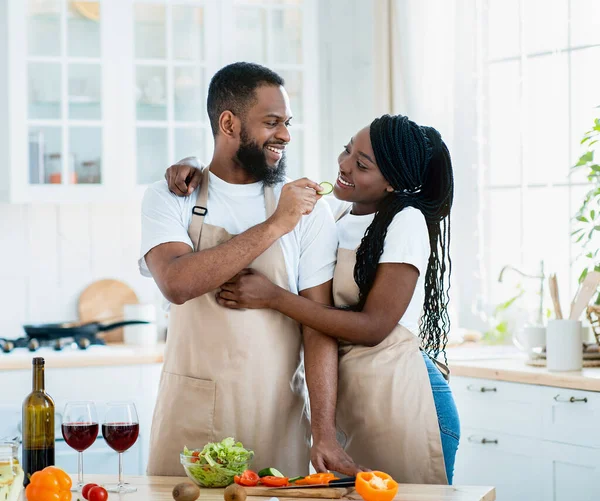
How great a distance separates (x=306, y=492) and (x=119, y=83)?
2725 mm

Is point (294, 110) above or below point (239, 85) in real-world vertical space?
above

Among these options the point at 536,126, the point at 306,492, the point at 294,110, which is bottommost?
the point at 306,492

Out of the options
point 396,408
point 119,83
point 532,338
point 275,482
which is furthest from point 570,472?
point 119,83

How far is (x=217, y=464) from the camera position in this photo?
71.4 inches

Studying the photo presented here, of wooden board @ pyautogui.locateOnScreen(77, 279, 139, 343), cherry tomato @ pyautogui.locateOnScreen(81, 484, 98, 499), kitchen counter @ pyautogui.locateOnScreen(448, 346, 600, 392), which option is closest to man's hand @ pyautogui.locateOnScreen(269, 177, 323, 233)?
cherry tomato @ pyautogui.locateOnScreen(81, 484, 98, 499)

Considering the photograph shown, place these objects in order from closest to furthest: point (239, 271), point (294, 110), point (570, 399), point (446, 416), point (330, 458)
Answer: point (330, 458)
point (239, 271)
point (446, 416)
point (570, 399)
point (294, 110)

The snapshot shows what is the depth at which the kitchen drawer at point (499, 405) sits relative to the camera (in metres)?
3.17

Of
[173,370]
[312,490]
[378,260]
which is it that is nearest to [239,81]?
[378,260]

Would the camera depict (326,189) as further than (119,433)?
Yes

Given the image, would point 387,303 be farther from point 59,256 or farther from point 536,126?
point 59,256

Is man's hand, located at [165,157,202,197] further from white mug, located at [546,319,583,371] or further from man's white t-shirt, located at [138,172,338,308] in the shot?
white mug, located at [546,319,583,371]

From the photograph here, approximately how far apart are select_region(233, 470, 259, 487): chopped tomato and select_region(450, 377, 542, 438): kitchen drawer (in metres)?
1.59

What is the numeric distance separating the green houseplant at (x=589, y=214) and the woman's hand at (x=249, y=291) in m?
1.56

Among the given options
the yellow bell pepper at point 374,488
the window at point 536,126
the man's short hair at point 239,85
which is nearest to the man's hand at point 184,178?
the man's short hair at point 239,85
